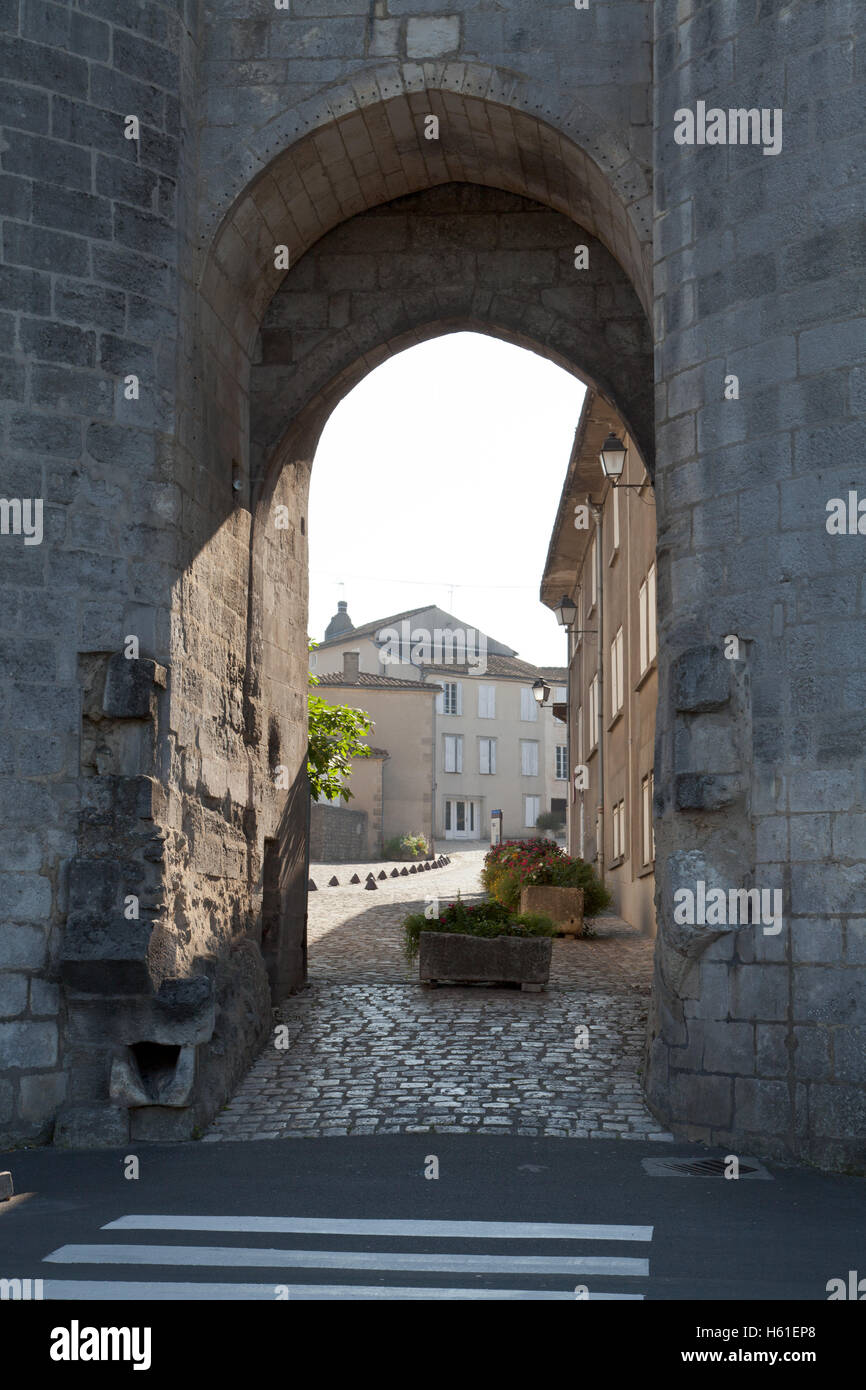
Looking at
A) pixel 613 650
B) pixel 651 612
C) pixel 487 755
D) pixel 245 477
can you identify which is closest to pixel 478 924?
pixel 245 477

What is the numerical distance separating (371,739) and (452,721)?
534 cm

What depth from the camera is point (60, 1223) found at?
5.58 metres

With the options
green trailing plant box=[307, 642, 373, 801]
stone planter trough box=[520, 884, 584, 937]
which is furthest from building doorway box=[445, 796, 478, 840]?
green trailing plant box=[307, 642, 373, 801]

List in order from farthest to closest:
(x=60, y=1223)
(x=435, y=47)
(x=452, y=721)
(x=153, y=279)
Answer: (x=452, y=721) < (x=435, y=47) < (x=153, y=279) < (x=60, y=1223)

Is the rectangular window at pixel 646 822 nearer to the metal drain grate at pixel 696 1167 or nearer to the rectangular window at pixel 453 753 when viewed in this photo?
the metal drain grate at pixel 696 1167

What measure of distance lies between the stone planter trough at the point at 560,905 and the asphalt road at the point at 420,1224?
8792mm

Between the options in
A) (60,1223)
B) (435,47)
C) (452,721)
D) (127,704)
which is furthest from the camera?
(452,721)

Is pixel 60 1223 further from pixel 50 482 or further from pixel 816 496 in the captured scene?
pixel 816 496

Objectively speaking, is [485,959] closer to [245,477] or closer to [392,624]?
[245,477]

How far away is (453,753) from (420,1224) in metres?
49.0

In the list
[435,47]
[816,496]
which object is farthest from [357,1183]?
[435,47]

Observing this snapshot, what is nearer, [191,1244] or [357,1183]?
[191,1244]

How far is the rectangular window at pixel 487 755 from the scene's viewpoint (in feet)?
181

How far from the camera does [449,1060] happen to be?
8516 millimetres
